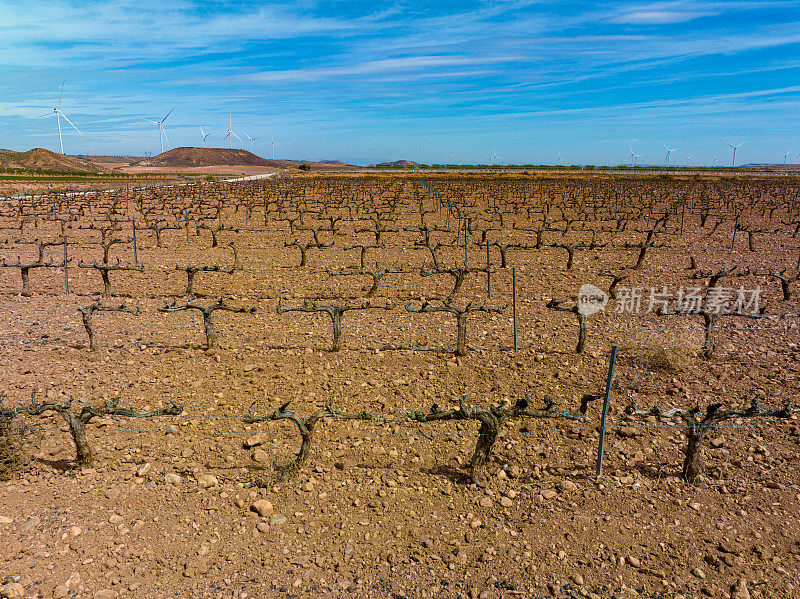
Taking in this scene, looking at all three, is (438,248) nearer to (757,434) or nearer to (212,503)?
(757,434)

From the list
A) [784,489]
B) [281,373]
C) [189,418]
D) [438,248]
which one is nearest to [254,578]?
[189,418]

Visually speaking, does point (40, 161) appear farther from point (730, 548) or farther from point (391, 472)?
A: point (730, 548)

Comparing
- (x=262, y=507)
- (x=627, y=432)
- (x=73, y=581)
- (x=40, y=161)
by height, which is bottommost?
(x=73, y=581)

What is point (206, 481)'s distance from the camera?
598 cm

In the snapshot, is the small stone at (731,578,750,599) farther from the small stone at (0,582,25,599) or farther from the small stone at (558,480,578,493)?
the small stone at (0,582,25,599)

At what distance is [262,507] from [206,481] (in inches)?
37.0

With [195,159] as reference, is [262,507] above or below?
below

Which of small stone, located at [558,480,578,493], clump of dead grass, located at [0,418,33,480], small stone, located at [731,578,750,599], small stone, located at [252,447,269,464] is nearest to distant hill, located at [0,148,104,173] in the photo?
clump of dead grass, located at [0,418,33,480]

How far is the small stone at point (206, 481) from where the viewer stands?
19.5 ft

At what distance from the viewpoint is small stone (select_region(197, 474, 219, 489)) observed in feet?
19.5

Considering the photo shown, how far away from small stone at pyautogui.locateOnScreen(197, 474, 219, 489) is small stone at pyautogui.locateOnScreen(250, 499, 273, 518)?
2.32 feet

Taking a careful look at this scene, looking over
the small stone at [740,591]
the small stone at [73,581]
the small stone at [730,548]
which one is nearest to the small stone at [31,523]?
the small stone at [73,581]

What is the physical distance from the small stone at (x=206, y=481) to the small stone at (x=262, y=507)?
27.8 inches

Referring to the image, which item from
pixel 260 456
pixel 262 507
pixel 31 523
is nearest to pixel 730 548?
pixel 262 507
